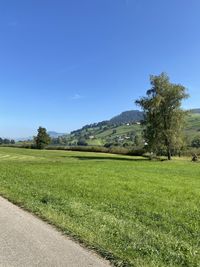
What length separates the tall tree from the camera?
59531 mm

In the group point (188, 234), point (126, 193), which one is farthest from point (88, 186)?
point (188, 234)

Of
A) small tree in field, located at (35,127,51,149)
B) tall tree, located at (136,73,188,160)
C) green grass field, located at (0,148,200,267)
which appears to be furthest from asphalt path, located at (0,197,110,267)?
small tree in field, located at (35,127,51,149)

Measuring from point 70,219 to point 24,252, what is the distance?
3417 millimetres

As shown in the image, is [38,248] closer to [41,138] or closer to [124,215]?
[124,215]

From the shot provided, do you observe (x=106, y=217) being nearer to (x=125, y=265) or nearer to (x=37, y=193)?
(x=125, y=265)

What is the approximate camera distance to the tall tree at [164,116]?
59.5 meters

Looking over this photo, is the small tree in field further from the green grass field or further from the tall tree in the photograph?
the green grass field

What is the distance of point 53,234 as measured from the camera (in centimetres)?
903

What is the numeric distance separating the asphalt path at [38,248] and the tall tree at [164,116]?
5028 cm

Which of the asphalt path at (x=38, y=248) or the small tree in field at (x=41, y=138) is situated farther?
the small tree in field at (x=41, y=138)

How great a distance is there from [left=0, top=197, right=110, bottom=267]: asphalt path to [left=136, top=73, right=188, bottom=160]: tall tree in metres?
50.3

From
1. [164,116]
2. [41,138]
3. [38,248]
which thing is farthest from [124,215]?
[41,138]

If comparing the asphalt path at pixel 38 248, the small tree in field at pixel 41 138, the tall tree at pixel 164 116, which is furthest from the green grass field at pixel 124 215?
the small tree in field at pixel 41 138

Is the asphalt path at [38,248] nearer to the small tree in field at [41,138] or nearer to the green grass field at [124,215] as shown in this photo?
the green grass field at [124,215]
